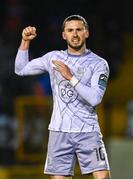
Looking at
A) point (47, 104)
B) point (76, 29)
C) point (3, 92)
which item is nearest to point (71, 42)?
point (76, 29)

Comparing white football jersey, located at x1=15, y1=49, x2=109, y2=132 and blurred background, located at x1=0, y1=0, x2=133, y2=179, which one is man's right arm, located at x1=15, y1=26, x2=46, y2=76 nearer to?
white football jersey, located at x1=15, y1=49, x2=109, y2=132

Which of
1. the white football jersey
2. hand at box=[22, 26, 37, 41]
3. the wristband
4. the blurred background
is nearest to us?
the wristband

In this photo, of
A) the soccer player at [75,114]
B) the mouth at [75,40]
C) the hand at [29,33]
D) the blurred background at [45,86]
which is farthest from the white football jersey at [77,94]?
the blurred background at [45,86]

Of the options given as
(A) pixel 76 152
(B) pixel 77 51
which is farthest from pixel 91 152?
(B) pixel 77 51

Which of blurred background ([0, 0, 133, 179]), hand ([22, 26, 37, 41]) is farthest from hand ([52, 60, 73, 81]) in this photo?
blurred background ([0, 0, 133, 179])

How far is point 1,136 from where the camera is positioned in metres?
11.5

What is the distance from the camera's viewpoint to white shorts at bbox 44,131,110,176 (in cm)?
620

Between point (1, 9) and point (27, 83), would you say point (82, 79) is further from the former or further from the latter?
point (1, 9)

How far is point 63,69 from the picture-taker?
608 cm

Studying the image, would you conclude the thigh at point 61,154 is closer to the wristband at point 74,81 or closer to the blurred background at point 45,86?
the wristband at point 74,81

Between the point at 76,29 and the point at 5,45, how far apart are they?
7.46 meters

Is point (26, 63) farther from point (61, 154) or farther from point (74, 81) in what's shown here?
point (61, 154)

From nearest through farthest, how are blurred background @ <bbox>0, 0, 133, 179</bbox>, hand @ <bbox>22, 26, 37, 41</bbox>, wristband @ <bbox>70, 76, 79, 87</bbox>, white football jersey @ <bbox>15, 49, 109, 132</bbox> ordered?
wristband @ <bbox>70, 76, 79, 87</bbox> < white football jersey @ <bbox>15, 49, 109, 132</bbox> < hand @ <bbox>22, 26, 37, 41</bbox> < blurred background @ <bbox>0, 0, 133, 179</bbox>

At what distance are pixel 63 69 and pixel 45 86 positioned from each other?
20.6 ft
